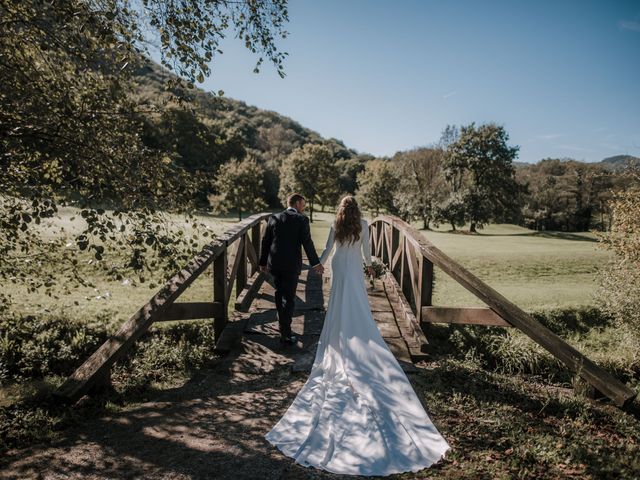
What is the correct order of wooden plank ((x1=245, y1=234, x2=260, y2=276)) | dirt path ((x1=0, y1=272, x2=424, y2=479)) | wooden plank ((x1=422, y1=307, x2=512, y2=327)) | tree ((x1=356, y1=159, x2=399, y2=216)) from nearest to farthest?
dirt path ((x1=0, y1=272, x2=424, y2=479)) < wooden plank ((x1=422, y1=307, x2=512, y2=327)) < wooden plank ((x1=245, y1=234, x2=260, y2=276)) < tree ((x1=356, y1=159, x2=399, y2=216))

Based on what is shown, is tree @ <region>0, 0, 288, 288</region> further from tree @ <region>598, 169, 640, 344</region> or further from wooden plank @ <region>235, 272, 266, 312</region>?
tree @ <region>598, 169, 640, 344</region>

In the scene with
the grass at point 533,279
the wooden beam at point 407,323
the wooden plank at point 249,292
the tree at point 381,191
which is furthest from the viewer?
the tree at point 381,191

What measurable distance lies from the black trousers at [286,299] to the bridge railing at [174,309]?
93cm

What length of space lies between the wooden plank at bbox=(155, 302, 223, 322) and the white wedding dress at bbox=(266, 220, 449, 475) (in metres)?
1.84

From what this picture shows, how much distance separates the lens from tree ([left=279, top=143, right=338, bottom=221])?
4497cm

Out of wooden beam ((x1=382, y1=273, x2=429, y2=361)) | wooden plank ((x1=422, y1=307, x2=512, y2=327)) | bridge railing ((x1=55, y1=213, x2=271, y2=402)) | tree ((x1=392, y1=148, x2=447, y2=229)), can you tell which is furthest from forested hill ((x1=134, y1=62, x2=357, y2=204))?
tree ((x1=392, y1=148, x2=447, y2=229))

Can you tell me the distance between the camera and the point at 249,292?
27.3ft

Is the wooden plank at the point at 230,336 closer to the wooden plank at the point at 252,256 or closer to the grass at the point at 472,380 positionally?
the grass at the point at 472,380

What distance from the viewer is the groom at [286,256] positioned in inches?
246

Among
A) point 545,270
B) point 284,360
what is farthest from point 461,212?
point 284,360

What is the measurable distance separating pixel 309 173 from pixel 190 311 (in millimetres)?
40226

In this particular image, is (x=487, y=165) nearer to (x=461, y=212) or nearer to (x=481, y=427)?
(x=461, y=212)

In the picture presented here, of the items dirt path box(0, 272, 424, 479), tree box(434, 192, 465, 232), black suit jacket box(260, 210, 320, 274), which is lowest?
dirt path box(0, 272, 424, 479)

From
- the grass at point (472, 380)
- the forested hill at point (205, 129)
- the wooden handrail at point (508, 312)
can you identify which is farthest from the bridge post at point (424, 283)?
the forested hill at point (205, 129)
